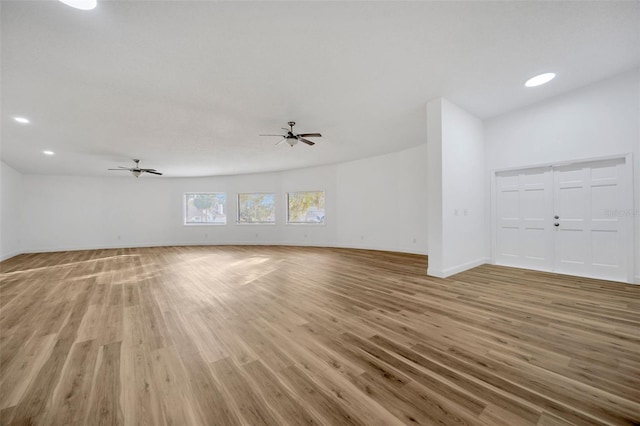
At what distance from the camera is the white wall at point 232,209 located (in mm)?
6855

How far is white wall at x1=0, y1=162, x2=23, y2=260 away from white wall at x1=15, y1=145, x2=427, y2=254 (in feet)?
0.92

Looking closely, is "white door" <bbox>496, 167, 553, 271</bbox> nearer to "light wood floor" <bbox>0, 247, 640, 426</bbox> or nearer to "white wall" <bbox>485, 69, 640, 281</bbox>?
"white wall" <bbox>485, 69, 640, 281</bbox>

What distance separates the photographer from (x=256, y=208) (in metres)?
9.62

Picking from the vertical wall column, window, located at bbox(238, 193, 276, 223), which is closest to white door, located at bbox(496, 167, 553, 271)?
the vertical wall column

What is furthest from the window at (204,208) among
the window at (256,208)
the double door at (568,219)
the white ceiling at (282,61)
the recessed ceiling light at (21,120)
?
the double door at (568,219)

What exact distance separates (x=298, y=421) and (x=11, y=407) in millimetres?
1703

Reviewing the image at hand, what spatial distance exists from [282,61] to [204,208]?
8.65 meters

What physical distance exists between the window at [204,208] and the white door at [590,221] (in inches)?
394

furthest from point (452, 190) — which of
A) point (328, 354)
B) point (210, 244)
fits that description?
point (210, 244)

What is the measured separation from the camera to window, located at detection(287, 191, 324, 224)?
28.6ft

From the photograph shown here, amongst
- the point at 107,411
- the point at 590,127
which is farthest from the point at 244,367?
the point at 590,127

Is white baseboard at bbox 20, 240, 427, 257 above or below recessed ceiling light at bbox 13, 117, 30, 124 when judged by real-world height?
below

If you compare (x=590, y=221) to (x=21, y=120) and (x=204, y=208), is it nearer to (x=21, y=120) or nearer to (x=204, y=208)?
(x=21, y=120)

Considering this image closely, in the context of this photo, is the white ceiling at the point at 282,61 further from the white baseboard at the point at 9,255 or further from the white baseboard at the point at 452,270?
the white baseboard at the point at 9,255
